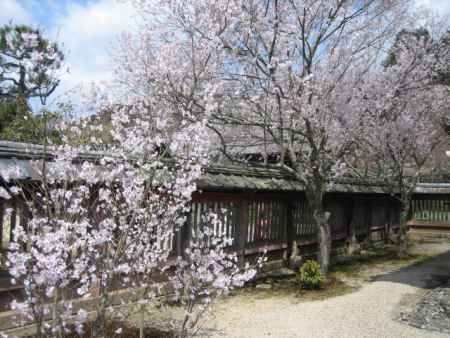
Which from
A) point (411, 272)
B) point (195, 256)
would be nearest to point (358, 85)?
point (411, 272)

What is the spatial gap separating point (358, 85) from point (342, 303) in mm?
5038

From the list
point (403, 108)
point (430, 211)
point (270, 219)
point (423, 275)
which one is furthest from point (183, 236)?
point (430, 211)

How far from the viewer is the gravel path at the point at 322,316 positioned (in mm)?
6828

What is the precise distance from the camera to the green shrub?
945cm

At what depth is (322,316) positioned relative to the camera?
25.2 feet

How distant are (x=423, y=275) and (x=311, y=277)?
4.07 meters

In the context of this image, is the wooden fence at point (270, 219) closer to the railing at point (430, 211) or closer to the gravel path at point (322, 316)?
the gravel path at point (322, 316)

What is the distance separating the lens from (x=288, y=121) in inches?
392

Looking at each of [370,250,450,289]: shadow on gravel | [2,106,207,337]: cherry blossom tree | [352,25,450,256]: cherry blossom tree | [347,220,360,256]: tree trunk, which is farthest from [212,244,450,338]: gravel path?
[347,220,360,256]: tree trunk

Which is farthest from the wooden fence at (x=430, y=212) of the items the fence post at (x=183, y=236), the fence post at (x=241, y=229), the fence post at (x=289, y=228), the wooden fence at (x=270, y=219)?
the fence post at (x=183, y=236)

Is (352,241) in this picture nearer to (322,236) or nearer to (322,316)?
(322,236)

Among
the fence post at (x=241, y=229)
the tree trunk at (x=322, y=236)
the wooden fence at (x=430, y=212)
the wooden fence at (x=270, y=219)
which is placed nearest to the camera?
the wooden fence at (x=270, y=219)

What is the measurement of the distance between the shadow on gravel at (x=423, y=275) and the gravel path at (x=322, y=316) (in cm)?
46

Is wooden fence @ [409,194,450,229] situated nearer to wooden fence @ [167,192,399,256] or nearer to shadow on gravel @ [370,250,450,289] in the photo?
wooden fence @ [167,192,399,256]
